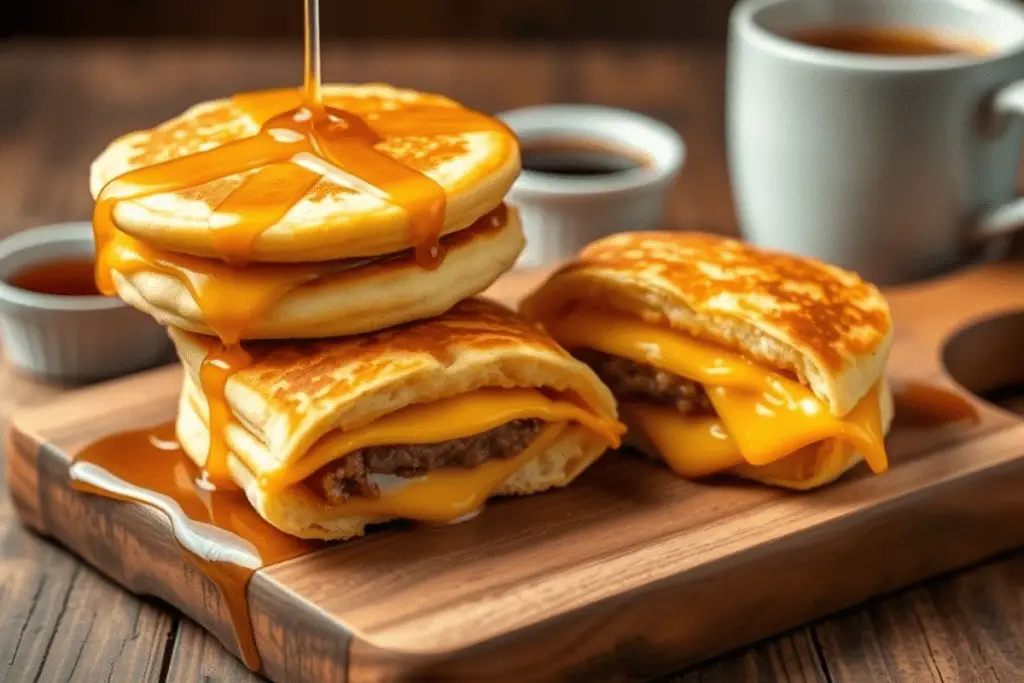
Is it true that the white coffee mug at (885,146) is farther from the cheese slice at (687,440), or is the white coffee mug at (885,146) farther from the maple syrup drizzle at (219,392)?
the maple syrup drizzle at (219,392)

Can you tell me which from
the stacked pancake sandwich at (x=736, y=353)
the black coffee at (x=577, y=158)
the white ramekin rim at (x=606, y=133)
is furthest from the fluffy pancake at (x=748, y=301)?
the black coffee at (x=577, y=158)

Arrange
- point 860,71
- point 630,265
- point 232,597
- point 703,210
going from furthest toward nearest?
1. point 703,210
2. point 860,71
3. point 630,265
4. point 232,597

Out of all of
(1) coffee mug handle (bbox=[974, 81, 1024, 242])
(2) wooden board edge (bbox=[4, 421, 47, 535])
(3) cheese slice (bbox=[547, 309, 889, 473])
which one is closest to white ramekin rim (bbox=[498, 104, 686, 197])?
(1) coffee mug handle (bbox=[974, 81, 1024, 242])

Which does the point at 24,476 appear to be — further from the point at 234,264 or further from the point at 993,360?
the point at 993,360

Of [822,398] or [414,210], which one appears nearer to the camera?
[414,210]

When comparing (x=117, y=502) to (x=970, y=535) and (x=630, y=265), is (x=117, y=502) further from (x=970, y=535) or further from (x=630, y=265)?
(x=970, y=535)

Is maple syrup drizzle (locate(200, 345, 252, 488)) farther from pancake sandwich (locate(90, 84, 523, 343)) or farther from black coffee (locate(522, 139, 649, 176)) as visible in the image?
black coffee (locate(522, 139, 649, 176))

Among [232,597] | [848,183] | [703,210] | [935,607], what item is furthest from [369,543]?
[703,210]
